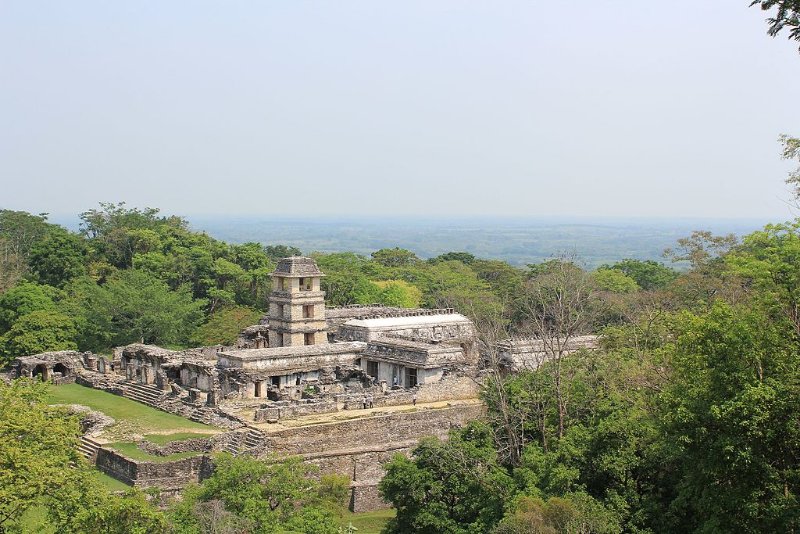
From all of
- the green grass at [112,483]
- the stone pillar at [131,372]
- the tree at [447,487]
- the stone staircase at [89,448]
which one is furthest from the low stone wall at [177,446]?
the stone pillar at [131,372]

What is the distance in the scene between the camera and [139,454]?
29344mm

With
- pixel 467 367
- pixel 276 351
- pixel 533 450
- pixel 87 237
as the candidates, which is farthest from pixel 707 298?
pixel 87 237

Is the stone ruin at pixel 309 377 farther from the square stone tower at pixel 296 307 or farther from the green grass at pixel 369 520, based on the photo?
the green grass at pixel 369 520

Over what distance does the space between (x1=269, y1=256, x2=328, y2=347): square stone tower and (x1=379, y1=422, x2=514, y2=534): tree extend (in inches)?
774

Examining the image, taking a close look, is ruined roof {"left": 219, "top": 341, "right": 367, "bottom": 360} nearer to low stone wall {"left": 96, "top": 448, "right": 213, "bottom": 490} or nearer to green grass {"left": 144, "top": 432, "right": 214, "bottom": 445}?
green grass {"left": 144, "top": 432, "right": 214, "bottom": 445}

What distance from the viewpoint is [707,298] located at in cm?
4344

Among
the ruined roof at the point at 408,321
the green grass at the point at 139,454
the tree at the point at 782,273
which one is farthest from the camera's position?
the ruined roof at the point at 408,321

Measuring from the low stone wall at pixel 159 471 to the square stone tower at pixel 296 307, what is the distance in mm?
14823

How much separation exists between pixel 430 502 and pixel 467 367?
15.7m

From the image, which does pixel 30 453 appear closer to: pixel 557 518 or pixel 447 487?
pixel 447 487

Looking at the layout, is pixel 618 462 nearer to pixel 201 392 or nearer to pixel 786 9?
pixel 786 9

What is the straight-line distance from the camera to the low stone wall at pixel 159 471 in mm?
27672

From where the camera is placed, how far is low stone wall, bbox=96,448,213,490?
27672 mm

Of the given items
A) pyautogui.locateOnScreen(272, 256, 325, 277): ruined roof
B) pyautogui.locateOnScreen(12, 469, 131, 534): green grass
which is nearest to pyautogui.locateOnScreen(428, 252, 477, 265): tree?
pyautogui.locateOnScreen(272, 256, 325, 277): ruined roof
